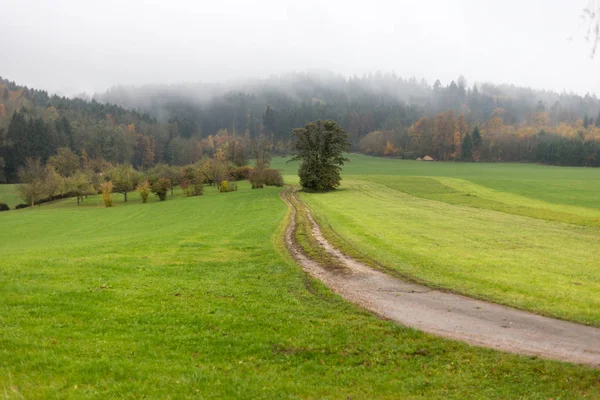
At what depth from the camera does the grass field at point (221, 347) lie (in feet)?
30.4

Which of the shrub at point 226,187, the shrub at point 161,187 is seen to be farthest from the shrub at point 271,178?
the shrub at point 161,187

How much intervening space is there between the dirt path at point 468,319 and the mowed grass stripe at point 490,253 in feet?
3.47

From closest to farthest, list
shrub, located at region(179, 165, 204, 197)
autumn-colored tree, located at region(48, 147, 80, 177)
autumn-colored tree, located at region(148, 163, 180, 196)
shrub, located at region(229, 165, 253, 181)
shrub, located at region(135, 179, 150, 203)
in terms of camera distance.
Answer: shrub, located at region(135, 179, 150, 203) < shrub, located at region(179, 165, 204, 197) < autumn-colored tree, located at region(148, 163, 180, 196) < shrub, located at region(229, 165, 253, 181) < autumn-colored tree, located at region(48, 147, 80, 177)

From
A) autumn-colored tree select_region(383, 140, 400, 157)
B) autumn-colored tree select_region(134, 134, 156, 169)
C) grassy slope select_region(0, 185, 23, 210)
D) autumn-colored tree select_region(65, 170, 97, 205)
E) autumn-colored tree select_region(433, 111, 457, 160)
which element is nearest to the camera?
autumn-colored tree select_region(65, 170, 97, 205)

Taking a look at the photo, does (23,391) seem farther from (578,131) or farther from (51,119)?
(578,131)

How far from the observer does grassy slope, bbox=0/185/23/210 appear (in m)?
99.3

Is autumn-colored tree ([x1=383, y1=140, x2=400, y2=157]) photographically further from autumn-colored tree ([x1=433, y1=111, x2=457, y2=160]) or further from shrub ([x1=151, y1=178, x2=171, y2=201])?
shrub ([x1=151, y1=178, x2=171, y2=201])

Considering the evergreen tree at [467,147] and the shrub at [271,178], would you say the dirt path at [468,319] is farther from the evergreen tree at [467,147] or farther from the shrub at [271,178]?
the evergreen tree at [467,147]

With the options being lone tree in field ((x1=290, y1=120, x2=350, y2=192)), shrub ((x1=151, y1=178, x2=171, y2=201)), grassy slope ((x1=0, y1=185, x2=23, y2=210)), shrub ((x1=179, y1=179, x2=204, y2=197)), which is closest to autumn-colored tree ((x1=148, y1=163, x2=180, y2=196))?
shrub ((x1=179, y1=179, x2=204, y2=197))

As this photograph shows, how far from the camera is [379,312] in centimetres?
1462

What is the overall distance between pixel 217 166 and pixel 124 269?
92.0 meters

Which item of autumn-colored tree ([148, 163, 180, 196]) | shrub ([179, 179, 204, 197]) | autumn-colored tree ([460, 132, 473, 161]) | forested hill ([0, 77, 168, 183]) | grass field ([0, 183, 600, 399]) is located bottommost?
grass field ([0, 183, 600, 399])

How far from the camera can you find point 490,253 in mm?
25375

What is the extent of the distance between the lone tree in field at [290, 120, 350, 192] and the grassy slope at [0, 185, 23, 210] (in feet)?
229
